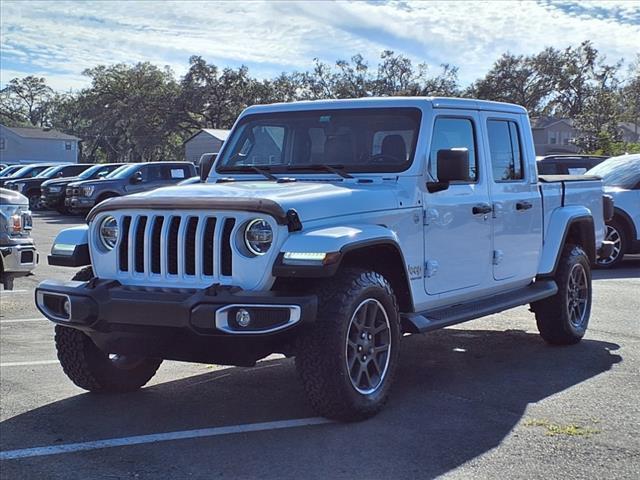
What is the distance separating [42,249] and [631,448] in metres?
13.6

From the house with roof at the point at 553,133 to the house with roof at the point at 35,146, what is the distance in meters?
40.8

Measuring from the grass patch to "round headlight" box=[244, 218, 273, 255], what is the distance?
1864 millimetres

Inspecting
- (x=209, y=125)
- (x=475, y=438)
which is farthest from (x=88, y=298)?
(x=209, y=125)

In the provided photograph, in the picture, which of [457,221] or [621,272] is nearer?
[457,221]

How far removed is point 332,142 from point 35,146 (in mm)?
76411

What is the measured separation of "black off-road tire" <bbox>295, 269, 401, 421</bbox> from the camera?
4758 millimetres

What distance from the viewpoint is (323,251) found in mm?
4637

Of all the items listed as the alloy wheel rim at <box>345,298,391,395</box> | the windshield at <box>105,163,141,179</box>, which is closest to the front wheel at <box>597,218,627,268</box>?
the alloy wheel rim at <box>345,298,391,395</box>

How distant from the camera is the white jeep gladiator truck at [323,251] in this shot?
475 centimetres

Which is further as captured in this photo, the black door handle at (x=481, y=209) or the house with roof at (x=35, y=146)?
the house with roof at (x=35, y=146)

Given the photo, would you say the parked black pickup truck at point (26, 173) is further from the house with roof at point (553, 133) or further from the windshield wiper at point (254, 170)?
the house with roof at point (553, 133)

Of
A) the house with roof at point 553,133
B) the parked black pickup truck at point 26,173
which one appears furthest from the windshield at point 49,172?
the house with roof at point 553,133

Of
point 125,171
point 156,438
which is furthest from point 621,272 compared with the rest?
point 125,171

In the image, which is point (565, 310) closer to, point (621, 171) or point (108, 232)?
point (108, 232)
